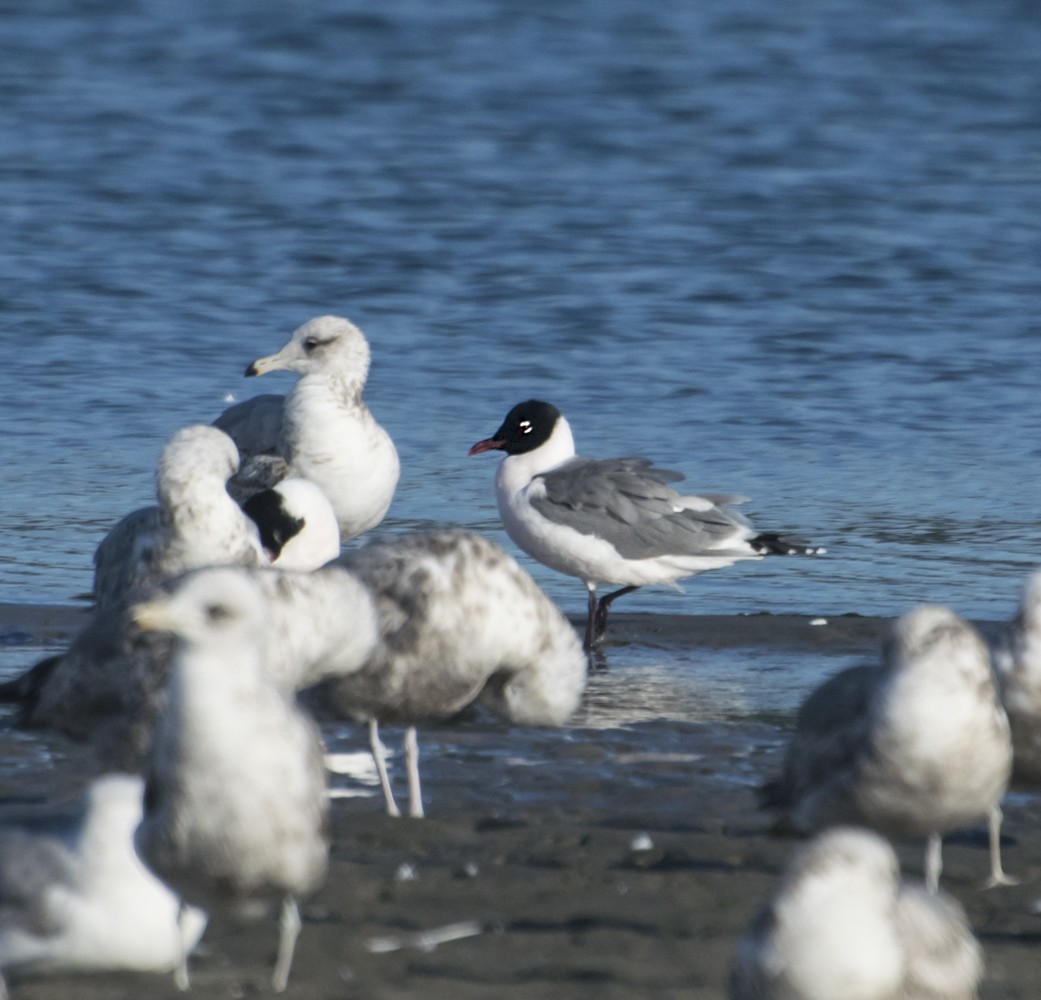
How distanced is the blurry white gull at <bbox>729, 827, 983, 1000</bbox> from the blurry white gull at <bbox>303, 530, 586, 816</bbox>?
2.37 m

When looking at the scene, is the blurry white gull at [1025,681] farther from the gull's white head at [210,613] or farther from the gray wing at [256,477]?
the gray wing at [256,477]

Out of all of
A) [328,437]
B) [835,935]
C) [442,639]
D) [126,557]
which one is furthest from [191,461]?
[835,935]

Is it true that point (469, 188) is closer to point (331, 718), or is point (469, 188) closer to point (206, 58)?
point (206, 58)

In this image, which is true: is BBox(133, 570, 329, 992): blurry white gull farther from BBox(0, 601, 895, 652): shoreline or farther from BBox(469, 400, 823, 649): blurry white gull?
BBox(469, 400, 823, 649): blurry white gull

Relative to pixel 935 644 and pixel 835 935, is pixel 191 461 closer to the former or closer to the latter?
pixel 935 644

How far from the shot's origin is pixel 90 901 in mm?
5559

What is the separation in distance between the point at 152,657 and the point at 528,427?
4.83 m

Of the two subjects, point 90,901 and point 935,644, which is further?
point 935,644

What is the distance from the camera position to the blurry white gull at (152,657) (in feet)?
21.4

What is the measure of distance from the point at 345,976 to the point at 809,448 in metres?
8.85

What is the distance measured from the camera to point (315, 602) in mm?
6609

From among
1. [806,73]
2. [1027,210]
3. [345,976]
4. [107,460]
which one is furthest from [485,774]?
[806,73]

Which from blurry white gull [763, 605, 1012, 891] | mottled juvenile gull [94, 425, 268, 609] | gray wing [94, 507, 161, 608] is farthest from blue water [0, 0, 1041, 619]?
blurry white gull [763, 605, 1012, 891]

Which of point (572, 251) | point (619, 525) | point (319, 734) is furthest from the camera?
point (572, 251)
